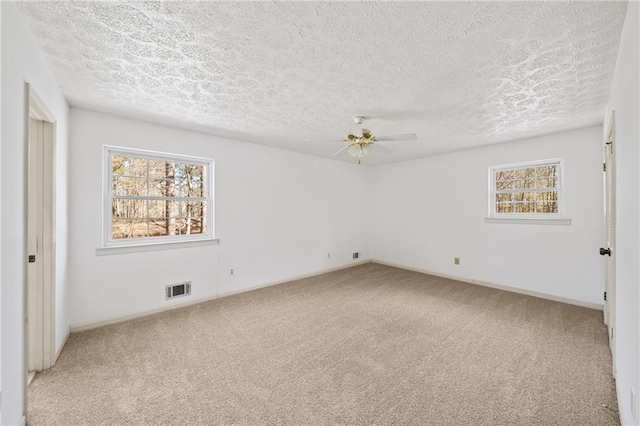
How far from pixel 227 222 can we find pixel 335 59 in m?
2.92

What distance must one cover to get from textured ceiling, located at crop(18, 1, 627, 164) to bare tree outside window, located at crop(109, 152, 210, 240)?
71 centimetres

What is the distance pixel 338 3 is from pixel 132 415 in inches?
107

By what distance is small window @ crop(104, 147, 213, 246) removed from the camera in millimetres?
3219

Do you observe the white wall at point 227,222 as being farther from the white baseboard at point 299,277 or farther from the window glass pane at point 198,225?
the window glass pane at point 198,225

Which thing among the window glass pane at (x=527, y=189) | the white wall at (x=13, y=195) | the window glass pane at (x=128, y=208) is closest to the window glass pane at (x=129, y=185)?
the window glass pane at (x=128, y=208)

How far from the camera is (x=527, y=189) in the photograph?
13.8 ft

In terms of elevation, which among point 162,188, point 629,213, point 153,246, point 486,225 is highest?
point 162,188

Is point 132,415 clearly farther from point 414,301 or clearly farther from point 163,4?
point 414,301

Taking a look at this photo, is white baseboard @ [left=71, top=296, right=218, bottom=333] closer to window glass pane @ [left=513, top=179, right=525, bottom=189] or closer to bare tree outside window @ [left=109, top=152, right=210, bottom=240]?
bare tree outside window @ [left=109, top=152, right=210, bottom=240]

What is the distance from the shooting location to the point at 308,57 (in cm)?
188

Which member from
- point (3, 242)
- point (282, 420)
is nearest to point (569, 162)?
point (282, 420)

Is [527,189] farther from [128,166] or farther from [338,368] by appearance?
[128,166]

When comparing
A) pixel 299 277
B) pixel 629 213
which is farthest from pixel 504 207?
pixel 299 277

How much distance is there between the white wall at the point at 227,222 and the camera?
295 cm
